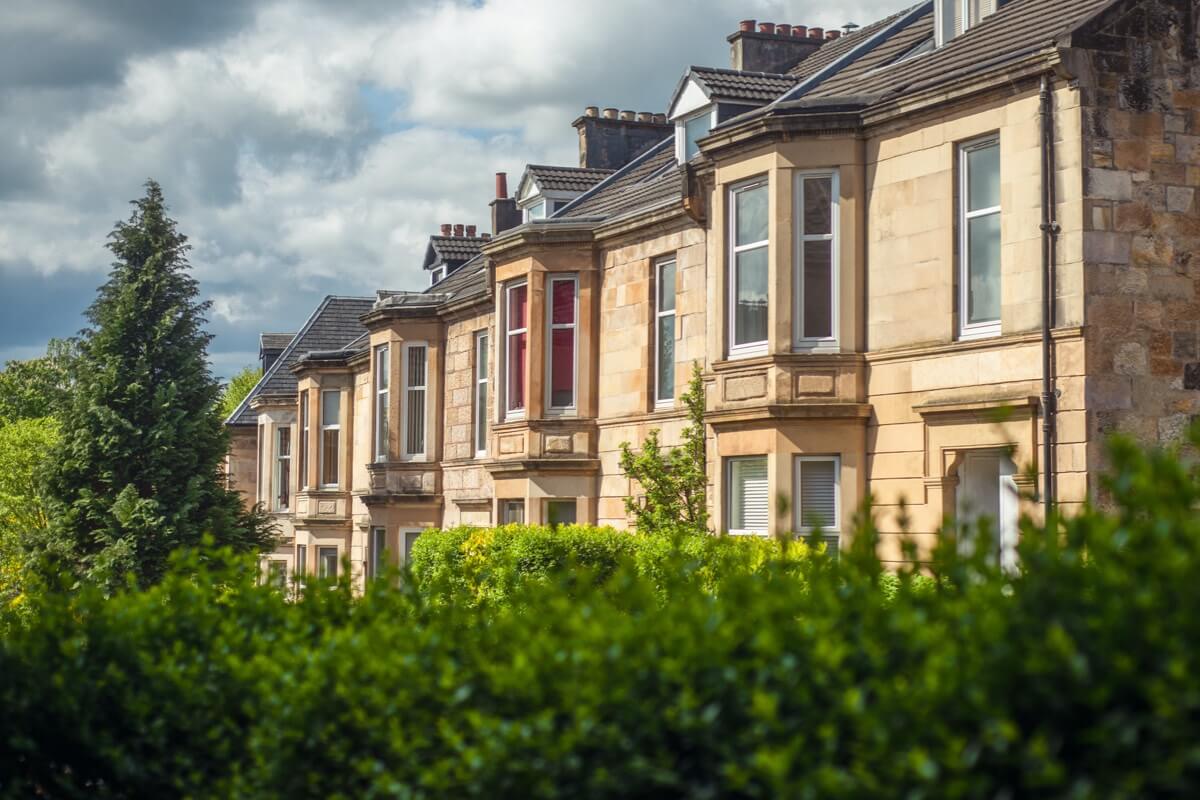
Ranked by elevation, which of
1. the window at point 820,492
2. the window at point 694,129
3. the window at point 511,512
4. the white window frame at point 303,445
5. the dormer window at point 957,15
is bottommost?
the window at point 511,512

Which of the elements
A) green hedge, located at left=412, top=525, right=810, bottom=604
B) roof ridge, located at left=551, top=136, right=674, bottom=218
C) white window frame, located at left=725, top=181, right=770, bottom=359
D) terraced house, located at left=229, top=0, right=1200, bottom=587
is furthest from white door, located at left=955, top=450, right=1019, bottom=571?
roof ridge, located at left=551, top=136, right=674, bottom=218

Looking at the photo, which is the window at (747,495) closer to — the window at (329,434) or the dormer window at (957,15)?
the dormer window at (957,15)

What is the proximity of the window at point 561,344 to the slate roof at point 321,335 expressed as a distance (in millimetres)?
24973

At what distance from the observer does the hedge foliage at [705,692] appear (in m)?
3.98

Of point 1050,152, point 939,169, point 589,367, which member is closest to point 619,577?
point 1050,152

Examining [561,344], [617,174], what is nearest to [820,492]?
[561,344]

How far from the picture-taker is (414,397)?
112 feet

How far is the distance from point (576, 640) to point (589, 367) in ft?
68.4

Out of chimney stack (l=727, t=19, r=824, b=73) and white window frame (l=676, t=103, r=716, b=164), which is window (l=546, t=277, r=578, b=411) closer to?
white window frame (l=676, t=103, r=716, b=164)

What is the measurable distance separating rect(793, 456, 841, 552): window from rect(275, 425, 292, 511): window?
1240 inches

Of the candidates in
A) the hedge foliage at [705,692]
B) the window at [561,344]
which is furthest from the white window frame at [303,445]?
the hedge foliage at [705,692]

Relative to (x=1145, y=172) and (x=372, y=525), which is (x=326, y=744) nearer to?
(x=1145, y=172)

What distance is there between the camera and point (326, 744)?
19.0 ft

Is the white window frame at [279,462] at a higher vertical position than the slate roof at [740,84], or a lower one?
lower
